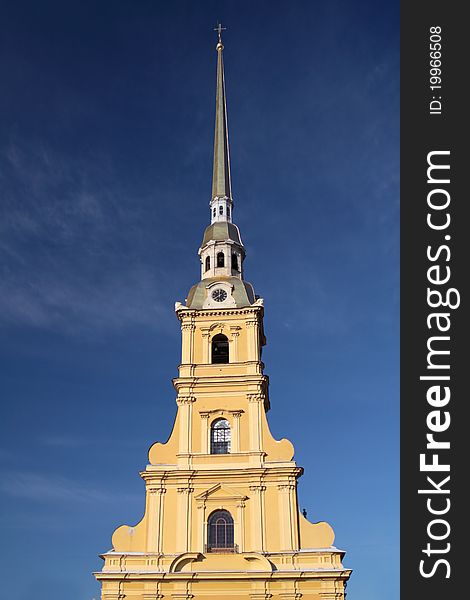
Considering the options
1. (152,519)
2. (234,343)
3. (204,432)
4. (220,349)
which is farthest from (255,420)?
(152,519)

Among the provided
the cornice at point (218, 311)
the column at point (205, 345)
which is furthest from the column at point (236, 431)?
the cornice at point (218, 311)

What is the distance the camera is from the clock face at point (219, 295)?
4052 cm

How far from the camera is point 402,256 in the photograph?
16828 millimetres

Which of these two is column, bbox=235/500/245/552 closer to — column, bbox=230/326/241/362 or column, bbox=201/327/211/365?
column, bbox=230/326/241/362

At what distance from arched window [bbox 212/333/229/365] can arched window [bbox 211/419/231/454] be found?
3.94 metres

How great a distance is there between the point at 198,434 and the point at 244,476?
346 centimetres

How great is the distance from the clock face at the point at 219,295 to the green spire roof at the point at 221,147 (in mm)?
8986

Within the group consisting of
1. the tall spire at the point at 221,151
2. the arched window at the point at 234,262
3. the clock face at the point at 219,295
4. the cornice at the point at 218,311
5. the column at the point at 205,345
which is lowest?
the column at the point at 205,345

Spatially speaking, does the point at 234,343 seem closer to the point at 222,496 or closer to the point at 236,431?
the point at 236,431

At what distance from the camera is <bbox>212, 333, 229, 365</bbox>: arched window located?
39562 mm

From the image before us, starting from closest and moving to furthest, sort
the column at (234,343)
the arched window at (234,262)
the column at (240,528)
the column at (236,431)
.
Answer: the column at (240,528)
the column at (236,431)
the column at (234,343)
the arched window at (234,262)

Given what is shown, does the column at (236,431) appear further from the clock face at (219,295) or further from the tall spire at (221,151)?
the tall spire at (221,151)

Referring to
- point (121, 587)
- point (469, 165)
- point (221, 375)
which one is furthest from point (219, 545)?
point (469, 165)

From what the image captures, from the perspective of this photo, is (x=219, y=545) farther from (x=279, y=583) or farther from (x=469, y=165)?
(x=469, y=165)
